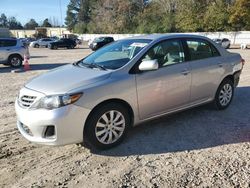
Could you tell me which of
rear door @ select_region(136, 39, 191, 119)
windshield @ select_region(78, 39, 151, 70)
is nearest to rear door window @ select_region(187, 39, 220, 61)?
rear door @ select_region(136, 39, 191, 119)

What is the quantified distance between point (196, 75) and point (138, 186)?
2.63 meters

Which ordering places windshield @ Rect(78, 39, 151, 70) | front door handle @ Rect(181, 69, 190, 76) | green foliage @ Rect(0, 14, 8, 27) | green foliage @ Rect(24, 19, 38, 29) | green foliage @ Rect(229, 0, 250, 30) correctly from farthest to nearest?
1. green foliage @ Rect(24, 19, 38, 29)
2. green foliage @ Rect(0, 14, 8, 27)
3. green foliage @ Rect(229, 0, 250, 30)
4. front door handle @ Rect(181, 69, 190, 76)
5. windshield @ Rect(78, 39, 151, 70)

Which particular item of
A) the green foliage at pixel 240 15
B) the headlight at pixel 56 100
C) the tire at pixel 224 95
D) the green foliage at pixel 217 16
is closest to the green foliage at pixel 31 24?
the green foliage at pixel 217 16

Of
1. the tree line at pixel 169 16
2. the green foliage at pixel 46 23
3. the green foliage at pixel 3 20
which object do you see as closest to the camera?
the tree line at pixel 169 16

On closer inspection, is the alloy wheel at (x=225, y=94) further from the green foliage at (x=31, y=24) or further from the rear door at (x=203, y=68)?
the green foliage at (x=31, y=24)

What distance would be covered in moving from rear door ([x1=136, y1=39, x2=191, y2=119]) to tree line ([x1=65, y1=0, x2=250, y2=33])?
42.8 m

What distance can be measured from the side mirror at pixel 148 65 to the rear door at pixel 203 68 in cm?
107

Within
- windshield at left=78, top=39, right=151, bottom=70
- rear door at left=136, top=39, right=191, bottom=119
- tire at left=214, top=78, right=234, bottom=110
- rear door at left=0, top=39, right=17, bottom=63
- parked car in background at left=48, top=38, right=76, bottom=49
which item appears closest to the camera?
rear door at left=136, top=39, right=191, bottom=119

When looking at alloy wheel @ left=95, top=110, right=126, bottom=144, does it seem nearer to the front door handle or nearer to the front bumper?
the front bumper

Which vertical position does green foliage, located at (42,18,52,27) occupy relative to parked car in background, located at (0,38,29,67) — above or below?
above

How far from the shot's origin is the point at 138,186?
3.41 meters

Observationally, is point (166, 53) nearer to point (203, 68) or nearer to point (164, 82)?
point (164, 82)

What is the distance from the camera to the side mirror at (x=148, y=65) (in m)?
4.44

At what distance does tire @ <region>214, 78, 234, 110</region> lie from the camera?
6.00m
